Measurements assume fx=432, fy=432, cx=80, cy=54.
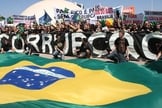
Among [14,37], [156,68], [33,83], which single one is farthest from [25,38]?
[33,83]

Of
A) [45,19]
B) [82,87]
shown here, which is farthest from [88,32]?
[82,87]

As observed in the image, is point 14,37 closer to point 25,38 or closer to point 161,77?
point 25,38

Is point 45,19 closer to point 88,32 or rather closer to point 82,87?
point 88,32

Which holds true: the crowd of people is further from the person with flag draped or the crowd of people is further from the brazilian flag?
the person with flag draped

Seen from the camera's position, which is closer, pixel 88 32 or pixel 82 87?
pixel 82 87

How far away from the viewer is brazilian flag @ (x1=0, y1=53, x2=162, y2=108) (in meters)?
5.36

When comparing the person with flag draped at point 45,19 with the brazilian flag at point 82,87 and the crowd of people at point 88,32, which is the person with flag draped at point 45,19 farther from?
the brazilian flag at point 82,87

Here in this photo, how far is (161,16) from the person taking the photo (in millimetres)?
18797

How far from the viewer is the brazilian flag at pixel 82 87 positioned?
17.6ft

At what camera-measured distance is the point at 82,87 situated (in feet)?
19.8

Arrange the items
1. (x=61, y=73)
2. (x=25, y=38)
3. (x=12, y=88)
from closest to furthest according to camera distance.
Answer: (x=12, y=88) → (x=61, y=73) → (x=25, y=38)

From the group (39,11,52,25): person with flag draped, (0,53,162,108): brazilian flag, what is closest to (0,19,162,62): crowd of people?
(0,53,162,108): brazilian flag

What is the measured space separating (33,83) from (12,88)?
337 mm

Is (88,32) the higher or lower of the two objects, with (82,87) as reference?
higher
